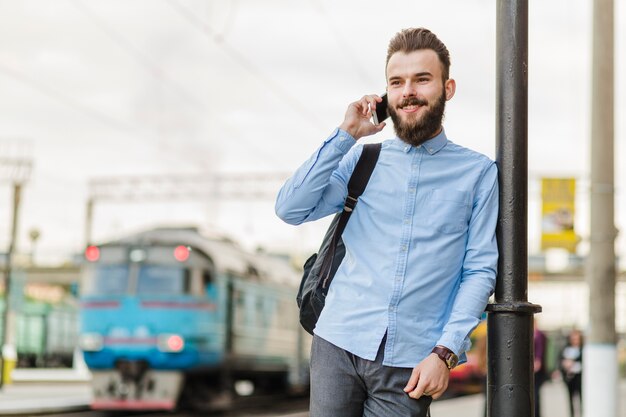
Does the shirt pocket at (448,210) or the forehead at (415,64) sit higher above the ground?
the forehead at (415,64)

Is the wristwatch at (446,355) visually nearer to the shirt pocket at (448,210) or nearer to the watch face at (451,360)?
the watch face at (451,360)

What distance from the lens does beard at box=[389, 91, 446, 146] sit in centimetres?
295

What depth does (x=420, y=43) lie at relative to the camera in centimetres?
296

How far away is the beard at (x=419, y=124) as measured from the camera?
295 cm

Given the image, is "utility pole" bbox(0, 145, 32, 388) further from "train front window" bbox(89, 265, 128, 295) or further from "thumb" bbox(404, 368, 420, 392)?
"thumb" bbox(404, 368, 420, 392)

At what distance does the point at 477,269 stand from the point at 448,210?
0.62ft

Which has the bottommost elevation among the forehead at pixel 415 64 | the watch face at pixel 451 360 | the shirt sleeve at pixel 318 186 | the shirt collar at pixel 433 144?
the watch face at pixel 451 360

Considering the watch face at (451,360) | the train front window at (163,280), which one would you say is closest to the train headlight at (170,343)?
the train front window at (163,280)

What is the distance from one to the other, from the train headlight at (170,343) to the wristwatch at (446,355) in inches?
562

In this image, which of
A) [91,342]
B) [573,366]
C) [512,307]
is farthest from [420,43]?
[91,342]

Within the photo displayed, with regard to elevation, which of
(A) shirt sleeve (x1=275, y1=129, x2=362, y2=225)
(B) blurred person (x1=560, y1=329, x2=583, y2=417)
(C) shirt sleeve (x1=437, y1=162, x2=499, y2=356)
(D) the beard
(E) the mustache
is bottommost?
(B) blurred person (x1=560, y1=329, x2=583, y2=417)

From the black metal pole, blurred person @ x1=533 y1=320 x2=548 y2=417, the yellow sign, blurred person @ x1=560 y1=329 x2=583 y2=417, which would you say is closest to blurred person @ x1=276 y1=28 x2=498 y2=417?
the black metal pole

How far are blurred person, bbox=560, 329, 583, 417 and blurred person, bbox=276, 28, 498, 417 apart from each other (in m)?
12.6

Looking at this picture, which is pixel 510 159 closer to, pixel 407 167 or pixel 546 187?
pixel 407 167
